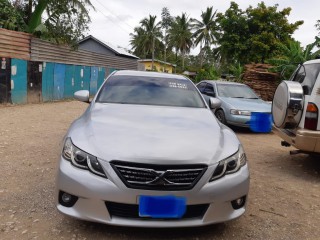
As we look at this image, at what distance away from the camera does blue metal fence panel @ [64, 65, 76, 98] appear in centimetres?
1588

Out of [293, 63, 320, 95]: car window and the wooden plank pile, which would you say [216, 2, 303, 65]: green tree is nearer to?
the wooden plank pile

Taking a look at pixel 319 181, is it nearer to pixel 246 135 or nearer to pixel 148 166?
pixel 148 166

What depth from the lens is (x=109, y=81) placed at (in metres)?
4.39

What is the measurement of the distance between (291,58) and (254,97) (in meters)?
8.34

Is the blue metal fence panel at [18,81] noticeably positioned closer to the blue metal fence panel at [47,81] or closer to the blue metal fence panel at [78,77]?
the blue metal fence panel at [47,81]

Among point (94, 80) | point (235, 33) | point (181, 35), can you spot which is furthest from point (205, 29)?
point (94, 80)

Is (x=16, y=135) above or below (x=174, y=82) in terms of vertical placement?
below

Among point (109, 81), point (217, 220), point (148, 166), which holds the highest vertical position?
point (109, 81)

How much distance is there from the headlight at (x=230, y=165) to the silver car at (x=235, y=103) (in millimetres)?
5936

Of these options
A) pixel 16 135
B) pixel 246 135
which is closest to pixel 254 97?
pixel 246 135

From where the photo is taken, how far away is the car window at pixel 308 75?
4734 mm

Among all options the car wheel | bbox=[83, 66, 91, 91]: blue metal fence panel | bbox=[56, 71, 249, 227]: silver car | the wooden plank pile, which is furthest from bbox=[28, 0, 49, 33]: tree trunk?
bbox=[56, 71, 249, 227]: silver car

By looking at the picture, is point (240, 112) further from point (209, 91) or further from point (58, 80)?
point (58, 80)

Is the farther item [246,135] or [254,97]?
[254,97]
